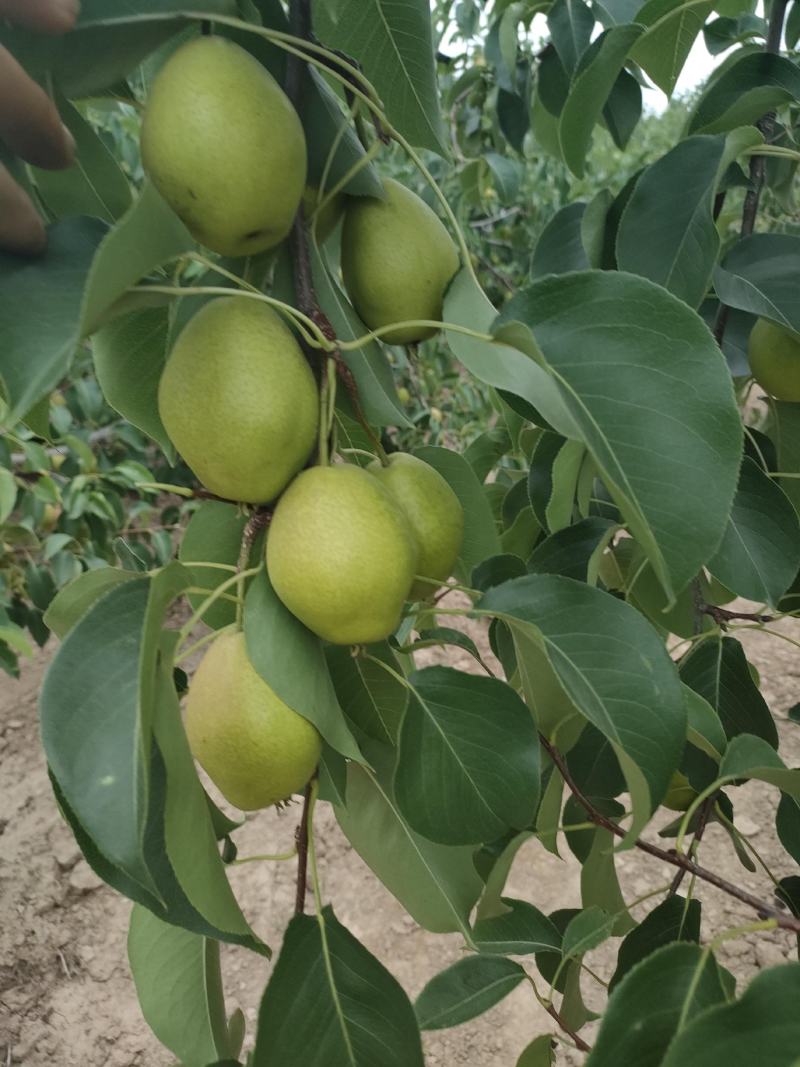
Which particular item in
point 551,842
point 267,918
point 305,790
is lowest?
point 267,918

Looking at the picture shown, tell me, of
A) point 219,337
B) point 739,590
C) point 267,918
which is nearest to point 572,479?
point 739,590

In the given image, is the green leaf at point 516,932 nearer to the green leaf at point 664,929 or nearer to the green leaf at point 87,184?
the green leaf at point 664,929

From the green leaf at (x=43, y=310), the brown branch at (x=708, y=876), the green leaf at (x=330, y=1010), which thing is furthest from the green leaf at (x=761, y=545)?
the green leaf at (x=43, y=310)

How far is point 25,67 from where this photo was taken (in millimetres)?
483

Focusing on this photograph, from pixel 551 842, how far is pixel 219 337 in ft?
1.84

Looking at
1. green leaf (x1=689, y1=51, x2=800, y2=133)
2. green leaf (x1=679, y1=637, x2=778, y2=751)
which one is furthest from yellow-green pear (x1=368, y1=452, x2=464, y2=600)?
green leaf (x1=689, y1=51, x2=800, y2=133)

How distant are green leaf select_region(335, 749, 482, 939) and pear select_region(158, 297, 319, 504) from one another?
279 mm

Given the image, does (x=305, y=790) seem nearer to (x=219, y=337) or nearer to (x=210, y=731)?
(x=210, y=731)

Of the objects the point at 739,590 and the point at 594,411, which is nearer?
the point at 594,411

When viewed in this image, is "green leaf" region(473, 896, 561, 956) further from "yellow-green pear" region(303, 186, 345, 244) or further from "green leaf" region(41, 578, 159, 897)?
"yellow-green pear" region(303, 186, 345, 244)

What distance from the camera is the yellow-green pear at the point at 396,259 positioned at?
0.61m

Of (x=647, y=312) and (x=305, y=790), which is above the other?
(x=647, y=312)

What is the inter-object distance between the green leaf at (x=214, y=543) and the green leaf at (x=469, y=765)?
7.6 inches

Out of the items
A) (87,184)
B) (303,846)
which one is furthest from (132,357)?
(303,846)
